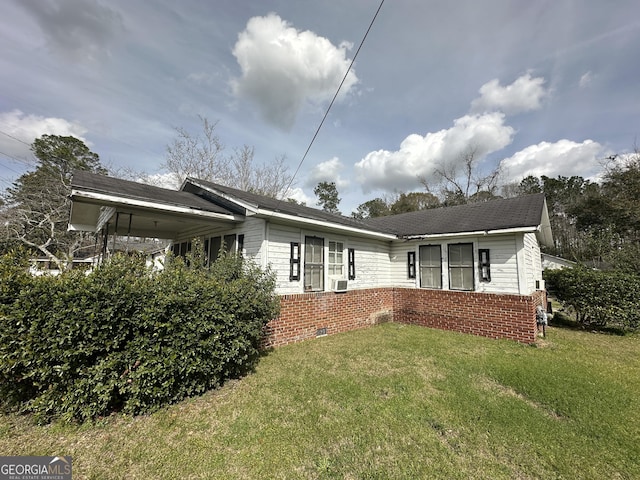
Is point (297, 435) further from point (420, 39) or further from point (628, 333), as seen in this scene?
point (628, 333)

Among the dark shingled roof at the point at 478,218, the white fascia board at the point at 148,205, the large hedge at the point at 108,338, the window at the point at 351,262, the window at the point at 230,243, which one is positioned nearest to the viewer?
the large hedge at the point at 108,338

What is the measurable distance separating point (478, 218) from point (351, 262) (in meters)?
4.16

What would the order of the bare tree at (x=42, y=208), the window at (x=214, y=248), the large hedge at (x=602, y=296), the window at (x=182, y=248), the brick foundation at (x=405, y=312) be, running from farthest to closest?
the bare tree at (x=42, y=208)
the window at (x=182, y=248)
the large hedge at (x=602, y=296)
the window at (x=214, y=248)
the brick foundation at (x=405, y=312)

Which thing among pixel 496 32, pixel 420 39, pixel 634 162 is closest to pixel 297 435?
pixel 420 39

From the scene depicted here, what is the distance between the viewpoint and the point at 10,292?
282cm

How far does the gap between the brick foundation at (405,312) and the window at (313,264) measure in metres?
0.27

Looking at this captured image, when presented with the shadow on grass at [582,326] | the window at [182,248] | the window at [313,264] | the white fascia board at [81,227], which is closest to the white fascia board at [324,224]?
the window at [313,264]

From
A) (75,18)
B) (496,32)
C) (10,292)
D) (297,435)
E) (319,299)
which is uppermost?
(75,18)

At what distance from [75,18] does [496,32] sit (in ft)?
35.5

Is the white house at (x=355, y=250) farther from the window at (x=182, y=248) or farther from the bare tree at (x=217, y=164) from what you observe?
the bare tree at (x=217, y=164)


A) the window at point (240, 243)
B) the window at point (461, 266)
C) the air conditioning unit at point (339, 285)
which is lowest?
the air conditioning unit at point (339, 285)

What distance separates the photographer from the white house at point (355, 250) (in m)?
5.89

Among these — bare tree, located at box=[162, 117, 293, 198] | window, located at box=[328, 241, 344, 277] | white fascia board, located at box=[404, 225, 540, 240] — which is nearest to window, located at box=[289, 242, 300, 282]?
window, located at box=[328, 241, 344, 277]

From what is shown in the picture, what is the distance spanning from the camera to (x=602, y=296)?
25.5 ft
